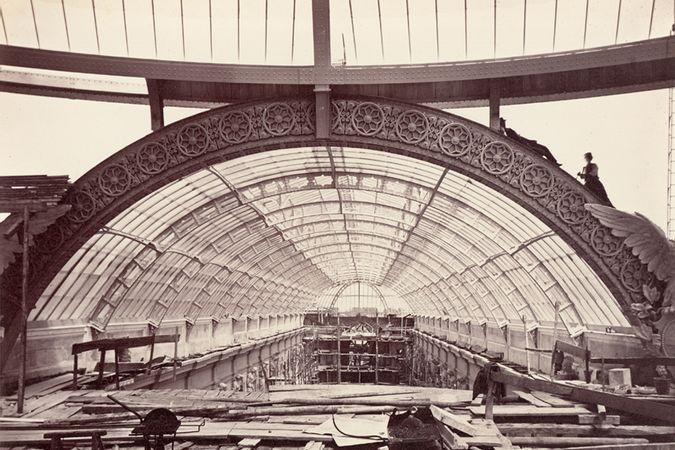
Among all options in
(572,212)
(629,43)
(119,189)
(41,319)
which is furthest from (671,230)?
(41,319)

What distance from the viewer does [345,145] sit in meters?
15.6

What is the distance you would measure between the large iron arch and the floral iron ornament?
0.26 meters

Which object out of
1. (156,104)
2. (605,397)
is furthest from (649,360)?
(156,104)

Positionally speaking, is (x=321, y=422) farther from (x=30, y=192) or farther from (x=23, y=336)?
(x=30, y=192)

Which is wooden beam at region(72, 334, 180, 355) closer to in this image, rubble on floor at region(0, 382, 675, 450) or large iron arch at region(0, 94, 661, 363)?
rubble on floor at region(0, 382, 675, 450)

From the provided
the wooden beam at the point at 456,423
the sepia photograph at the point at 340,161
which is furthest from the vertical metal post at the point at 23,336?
the wooden beam at the point at 456,423

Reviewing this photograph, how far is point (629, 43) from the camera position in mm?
13875

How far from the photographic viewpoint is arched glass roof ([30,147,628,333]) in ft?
64.4

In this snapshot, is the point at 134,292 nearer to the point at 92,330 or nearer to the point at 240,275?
the point at 92,330

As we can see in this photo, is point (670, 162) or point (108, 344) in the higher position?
point (670, 162)

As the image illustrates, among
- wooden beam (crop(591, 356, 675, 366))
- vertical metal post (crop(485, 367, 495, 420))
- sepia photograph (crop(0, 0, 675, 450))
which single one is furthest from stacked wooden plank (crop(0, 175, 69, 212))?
wooden beam (crop(591, 356, 675, 366))

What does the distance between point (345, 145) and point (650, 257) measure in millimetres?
7381

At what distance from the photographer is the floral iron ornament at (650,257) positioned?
1369 centimetres

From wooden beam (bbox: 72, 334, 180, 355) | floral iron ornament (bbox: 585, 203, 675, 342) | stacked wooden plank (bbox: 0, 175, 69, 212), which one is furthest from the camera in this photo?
wooden beam (bbox: 72, 334, 180, 355)
